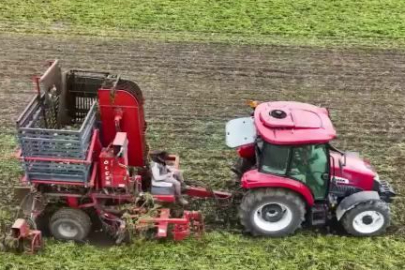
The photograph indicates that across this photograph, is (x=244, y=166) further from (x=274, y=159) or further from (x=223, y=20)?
(x=223, y=20)

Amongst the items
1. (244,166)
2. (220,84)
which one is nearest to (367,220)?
(244,166)

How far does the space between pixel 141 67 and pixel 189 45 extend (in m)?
2.01

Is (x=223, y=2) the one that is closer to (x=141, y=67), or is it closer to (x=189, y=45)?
(x=189, y=45)

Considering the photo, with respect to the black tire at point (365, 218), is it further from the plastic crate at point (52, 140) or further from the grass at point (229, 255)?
the plastic crate at point (52, 140)

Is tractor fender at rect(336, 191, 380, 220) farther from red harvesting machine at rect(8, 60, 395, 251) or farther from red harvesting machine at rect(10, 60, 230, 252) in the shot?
red harvesting machine at rect(10, 60, 230, 252)

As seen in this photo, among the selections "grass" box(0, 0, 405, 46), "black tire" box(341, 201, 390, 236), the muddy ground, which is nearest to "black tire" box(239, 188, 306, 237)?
"black tire" box(341, 201, 390, 236)

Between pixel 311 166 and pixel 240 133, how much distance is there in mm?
1044

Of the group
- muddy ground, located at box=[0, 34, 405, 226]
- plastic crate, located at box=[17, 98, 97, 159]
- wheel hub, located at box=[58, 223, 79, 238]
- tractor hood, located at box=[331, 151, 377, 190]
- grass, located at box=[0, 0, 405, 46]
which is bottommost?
wheel hub, located at box=[58, 223, 79, 238]

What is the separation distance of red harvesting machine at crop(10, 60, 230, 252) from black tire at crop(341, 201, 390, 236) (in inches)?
77.8

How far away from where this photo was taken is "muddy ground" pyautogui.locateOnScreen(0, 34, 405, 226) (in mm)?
10078

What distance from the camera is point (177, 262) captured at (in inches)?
268

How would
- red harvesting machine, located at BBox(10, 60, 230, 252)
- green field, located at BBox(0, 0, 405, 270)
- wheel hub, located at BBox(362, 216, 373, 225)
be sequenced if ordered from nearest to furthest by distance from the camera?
red harvesting machine, located at BBox(10, 60, 230, 252), green field, located at BBox(0, 0, 405, 270), wheel hub, located at BBox(362, 216, 373, 225)

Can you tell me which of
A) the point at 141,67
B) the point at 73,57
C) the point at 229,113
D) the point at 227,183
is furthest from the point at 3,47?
the point at 227,183

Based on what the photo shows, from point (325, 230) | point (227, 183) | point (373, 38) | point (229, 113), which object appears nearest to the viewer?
point (325, 230)
